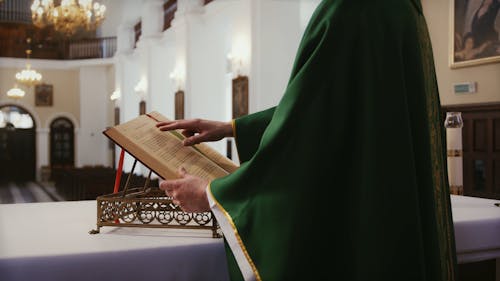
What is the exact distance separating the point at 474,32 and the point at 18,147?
20358 mm

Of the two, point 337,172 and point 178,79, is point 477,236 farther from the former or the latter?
point 178,79

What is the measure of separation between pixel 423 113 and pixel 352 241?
0.49 meters

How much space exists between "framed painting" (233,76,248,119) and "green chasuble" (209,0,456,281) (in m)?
8.29

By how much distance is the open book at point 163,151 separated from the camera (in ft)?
5.57

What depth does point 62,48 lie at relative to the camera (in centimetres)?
2333

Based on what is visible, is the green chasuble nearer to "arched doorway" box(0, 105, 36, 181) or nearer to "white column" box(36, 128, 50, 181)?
"white column" box(36, 128, 50, 181)

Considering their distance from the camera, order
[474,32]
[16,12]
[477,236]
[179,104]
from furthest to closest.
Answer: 1. [16,12]
2. [179,104]
3. [474,32]
4. [477,236]

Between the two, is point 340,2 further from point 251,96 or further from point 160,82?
point 160,82

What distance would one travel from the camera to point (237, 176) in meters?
1.52

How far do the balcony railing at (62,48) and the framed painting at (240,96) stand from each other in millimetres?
13449

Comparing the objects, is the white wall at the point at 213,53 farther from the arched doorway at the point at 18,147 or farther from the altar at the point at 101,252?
the altar at the point at 101,252

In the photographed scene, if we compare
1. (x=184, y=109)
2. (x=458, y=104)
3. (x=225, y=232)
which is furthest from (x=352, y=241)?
(x=184, y=109)

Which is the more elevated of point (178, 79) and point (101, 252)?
point (178, 79)

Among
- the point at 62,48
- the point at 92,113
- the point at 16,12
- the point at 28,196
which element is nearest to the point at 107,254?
the point at 28,196
